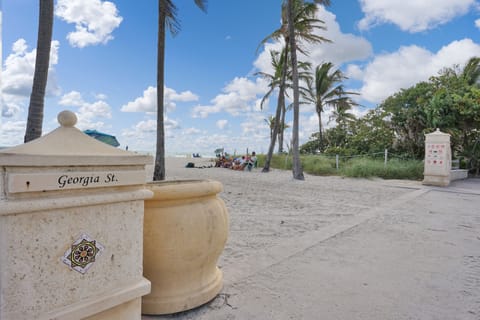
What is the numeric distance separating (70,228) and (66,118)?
2.11 feet

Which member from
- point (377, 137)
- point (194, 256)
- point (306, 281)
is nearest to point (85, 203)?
point (194, 256)

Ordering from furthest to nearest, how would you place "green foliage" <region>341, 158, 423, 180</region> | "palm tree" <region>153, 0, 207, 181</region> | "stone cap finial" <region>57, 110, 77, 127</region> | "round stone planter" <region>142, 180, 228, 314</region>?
1. "green foliage" <region>341, 158, 423, 180</region>
2. "palm tree" <region>153, 0, 207, 181</region>
3. "round stone planter" <region>142, 180, 228, 314</region>
4. "stone cap finial" <region>57, 110, 77, 127</region>

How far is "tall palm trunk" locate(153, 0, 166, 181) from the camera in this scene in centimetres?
972

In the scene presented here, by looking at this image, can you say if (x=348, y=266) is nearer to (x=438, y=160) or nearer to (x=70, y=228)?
(x=70, y=228)

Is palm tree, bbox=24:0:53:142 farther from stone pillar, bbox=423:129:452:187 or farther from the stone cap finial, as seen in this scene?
stone pillar, bbox=423:129:452:187

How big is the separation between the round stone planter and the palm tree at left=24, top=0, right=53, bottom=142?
165 inches

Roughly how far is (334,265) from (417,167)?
43.6 feet

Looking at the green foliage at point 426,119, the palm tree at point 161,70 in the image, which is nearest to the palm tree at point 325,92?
the green foliage at point 426,119

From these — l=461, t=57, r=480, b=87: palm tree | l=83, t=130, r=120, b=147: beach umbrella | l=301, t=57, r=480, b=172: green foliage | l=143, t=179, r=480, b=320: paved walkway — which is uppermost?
l=461, t=57, r=480, b=87: palm tree

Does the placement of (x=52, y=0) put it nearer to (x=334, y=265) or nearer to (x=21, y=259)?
(x=21, y=259)

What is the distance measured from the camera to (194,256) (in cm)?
223

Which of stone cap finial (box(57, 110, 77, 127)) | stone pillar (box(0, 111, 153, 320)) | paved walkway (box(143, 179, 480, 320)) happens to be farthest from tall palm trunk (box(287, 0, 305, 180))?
stone cap finial (box(57, 110, 77, 127))

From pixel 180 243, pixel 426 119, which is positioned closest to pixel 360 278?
pixel 180 243

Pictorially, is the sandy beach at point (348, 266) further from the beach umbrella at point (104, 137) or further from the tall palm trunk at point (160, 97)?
the beach umbrella at point (104, 137)
